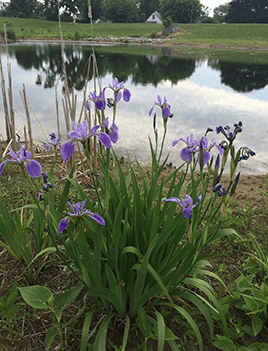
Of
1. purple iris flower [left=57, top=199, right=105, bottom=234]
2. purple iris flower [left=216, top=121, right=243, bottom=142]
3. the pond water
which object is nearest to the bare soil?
purple iris flower [left=57, top=199, right=105, bottom=234]

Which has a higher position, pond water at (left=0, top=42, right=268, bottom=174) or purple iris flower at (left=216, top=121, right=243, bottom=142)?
purple iris flower at (left=216, top=121, right=243, bottom=142)

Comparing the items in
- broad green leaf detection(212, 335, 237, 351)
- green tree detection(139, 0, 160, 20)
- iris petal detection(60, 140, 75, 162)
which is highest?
green tree detection(139, 0, 160, 20)

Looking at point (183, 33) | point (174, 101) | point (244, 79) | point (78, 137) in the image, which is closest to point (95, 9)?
point (183, 33)

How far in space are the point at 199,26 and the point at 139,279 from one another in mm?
49865

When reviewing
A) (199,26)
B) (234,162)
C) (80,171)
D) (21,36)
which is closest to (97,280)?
(234,162)

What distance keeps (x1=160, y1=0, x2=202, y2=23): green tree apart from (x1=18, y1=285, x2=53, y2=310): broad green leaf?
214 feet

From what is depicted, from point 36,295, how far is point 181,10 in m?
66.4

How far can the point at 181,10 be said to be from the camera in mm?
54250

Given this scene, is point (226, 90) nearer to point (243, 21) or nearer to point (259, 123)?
point (259, 123)

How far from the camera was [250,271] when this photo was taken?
1.81 m

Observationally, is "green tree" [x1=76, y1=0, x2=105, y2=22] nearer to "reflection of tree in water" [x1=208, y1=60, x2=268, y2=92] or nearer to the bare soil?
"reflection of tree in water" [x1=208, y1=60, x2=268, y2=92]

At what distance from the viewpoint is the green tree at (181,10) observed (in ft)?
177

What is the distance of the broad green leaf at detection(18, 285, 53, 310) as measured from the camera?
1.22 meters

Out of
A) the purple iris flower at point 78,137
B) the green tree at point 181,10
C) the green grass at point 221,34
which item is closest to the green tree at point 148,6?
the green tree at point 181,10
